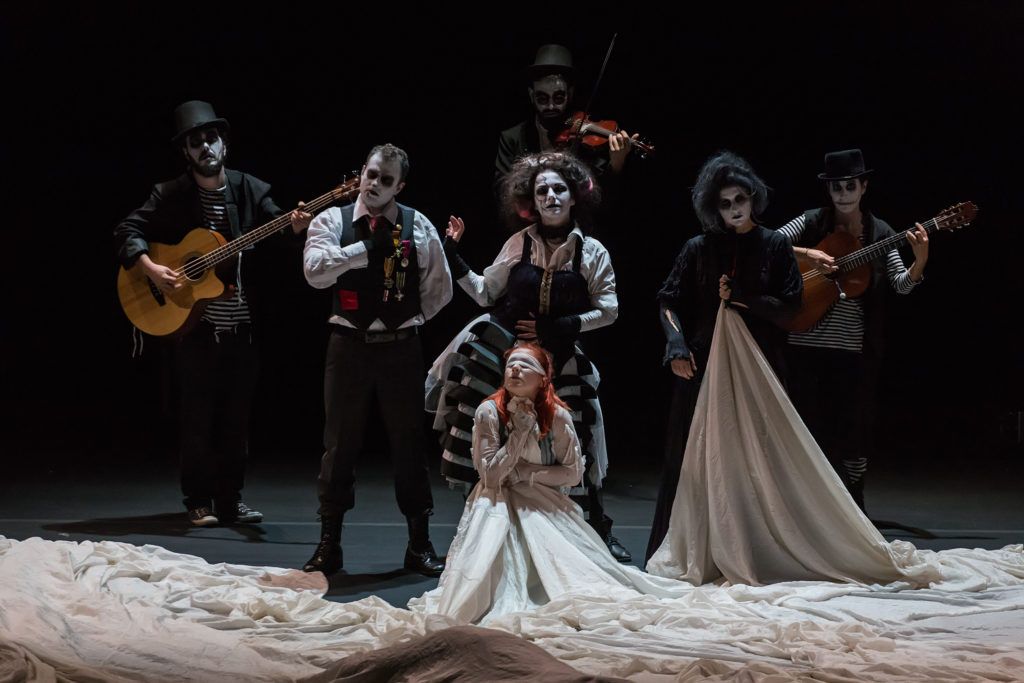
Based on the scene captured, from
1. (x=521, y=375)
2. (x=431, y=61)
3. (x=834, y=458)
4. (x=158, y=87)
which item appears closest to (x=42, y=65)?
(x=158, y=87)

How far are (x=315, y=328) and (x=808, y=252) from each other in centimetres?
380

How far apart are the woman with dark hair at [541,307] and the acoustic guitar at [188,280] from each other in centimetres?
101

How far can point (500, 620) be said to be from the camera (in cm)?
346

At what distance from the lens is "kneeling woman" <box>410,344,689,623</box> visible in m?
3.66

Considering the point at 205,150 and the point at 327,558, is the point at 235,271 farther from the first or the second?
the point at 327,558

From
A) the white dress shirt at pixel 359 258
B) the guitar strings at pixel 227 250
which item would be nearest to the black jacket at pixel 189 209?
the guitar strings at pixel 227 250

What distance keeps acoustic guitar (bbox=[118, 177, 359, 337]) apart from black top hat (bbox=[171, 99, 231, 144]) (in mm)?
461

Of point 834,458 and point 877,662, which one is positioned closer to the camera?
point 877,662

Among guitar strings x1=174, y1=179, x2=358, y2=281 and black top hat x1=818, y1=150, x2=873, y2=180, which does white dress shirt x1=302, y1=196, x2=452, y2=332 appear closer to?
guitar strings x1=174, y1=179, x2=358, y2=281

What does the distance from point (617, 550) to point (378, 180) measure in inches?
70.6

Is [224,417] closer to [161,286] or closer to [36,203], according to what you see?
[161,286]

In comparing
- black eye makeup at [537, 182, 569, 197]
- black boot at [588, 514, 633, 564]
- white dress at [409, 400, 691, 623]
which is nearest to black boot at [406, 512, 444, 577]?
white dress at [409, 400, 691, 623]

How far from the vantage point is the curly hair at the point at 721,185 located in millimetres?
4270

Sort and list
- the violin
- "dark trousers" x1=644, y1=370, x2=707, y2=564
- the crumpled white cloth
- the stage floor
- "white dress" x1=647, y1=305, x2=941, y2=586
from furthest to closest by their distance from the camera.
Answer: the violin
the stage floor
"dark trousers" x1=644, y1=370, x2=707, y2=564
"white dress" x1=647, y1=305, x2=941, y2=586
the crumpled white cloth
